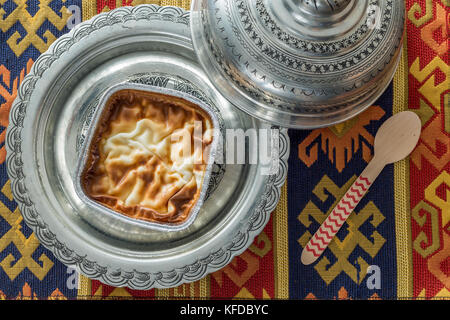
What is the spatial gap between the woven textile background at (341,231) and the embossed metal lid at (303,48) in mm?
195

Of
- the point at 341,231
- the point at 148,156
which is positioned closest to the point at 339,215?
the point at 341,231

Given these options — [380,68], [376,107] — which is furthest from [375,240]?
[380,68]

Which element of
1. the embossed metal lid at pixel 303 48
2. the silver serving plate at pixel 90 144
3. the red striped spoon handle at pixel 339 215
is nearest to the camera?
the embossed metal lid at pixel 303 48

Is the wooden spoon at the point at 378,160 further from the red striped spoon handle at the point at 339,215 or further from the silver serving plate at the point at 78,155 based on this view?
the silver serving plate at the point at 78,155

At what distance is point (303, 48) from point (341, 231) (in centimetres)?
37

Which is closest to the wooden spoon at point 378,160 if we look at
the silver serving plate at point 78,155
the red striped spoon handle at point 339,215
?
the red striped spoon handle at point 339,215

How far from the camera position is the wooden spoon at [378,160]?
78cm

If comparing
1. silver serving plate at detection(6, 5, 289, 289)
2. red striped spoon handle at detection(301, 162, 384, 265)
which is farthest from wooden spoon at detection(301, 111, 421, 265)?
silver serving plate at detection(6, 5, 289, 289)

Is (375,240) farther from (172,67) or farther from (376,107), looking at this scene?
(172,67)

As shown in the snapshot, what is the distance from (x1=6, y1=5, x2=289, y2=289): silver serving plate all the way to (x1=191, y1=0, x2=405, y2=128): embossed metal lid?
0.42ft

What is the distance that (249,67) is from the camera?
22.1 inches

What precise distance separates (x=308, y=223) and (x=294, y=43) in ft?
1.16

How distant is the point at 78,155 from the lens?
71 cm

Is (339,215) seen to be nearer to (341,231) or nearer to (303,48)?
(341,231)
